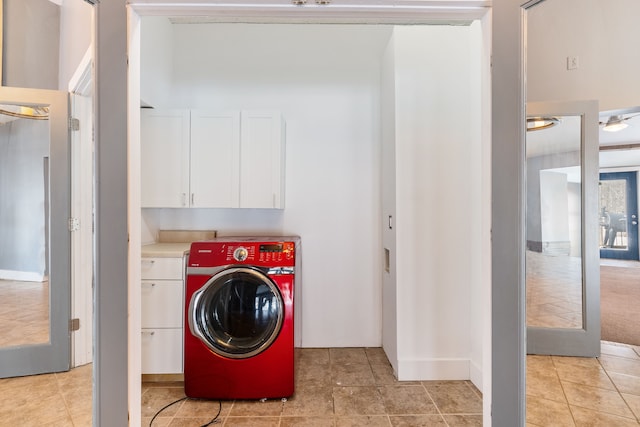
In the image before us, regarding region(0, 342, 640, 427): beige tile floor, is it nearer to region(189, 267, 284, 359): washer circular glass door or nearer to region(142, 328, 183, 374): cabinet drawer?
region(142, 328, 183, 374): cabinet drawer

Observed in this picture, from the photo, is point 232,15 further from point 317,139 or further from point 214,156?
point 317,139

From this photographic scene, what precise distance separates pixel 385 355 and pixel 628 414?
157 centimetres

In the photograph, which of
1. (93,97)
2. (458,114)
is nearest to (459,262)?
(458,114)

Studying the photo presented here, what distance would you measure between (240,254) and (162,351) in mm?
899

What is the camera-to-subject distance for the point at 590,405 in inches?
41.5

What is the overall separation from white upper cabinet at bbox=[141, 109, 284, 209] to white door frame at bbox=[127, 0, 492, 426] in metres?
1.17

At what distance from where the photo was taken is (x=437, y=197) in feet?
6.88

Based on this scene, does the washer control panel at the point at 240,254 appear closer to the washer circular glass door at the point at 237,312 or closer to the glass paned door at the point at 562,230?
the washer circular glass door at the point at 237,312

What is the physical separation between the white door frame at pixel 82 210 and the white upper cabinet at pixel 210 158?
1.12m

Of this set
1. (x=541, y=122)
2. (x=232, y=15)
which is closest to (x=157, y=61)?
(x=232, y=15)

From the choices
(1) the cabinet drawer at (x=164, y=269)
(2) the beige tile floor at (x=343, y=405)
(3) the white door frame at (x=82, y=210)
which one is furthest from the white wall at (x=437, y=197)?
(3) the white door frame at (x=82, y=210)

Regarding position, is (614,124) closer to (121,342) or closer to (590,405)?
(590,405)

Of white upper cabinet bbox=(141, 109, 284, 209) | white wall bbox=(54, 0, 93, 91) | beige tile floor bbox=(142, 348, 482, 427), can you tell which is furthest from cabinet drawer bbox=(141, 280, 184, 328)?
white wall bbox=(54, 0, 93, 91)

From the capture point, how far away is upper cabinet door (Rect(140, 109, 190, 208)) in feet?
7.40
